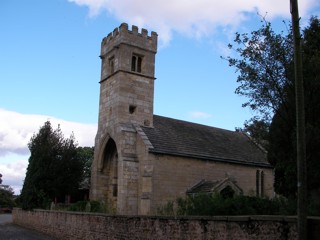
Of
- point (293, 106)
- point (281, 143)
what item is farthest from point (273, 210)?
point (293, 106)

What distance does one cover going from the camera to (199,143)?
96.7 ft

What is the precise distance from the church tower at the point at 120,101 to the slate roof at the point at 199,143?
59.1 inches

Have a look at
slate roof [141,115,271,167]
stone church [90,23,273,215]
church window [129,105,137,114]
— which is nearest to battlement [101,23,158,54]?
stone church [90,23,273,215]

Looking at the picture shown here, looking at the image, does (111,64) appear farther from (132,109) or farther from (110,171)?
(110,171)

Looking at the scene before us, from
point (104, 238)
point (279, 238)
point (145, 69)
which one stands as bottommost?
point (104, 238)

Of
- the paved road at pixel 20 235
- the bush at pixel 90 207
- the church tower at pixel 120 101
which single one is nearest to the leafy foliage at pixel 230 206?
the bush at pixel 90 207

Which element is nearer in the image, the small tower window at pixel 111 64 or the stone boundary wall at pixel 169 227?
the stone boundary wall at pixel 169 227

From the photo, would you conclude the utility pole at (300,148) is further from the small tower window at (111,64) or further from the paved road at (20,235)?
the small tower window at (111,64)

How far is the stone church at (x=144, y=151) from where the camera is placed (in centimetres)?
2545

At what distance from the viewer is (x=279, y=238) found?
29.9 ft

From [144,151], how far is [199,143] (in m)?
5.52

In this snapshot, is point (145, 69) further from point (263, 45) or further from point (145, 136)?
point (263, 45)

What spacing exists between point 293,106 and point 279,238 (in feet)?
16.9

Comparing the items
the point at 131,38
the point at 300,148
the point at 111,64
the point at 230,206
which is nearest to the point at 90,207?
the point at 111,64
